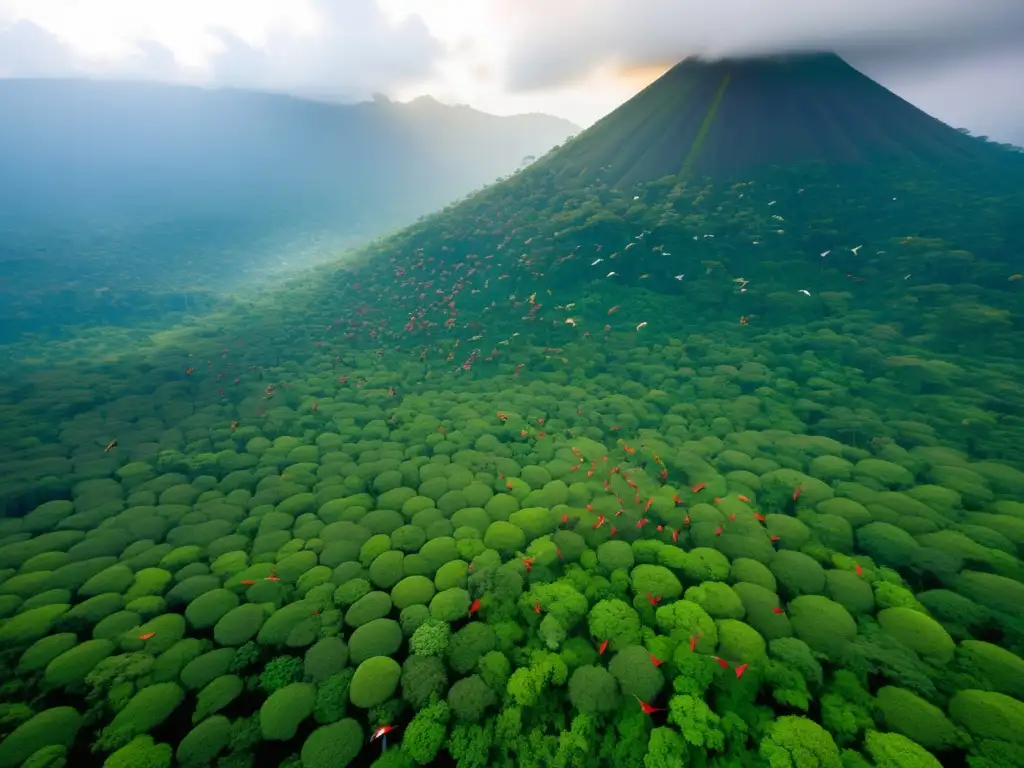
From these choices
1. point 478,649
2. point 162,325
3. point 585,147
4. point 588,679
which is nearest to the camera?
point 588,679

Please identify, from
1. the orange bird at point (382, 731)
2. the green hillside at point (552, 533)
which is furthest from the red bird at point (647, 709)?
the orange bird at point (382, 731)

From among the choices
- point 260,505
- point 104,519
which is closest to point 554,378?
point 260,505

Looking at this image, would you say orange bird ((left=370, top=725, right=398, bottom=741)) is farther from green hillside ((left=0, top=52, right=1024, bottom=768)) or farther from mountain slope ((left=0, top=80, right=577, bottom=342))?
mountain slope ((left=0, top=80, right=577, bottom=342))

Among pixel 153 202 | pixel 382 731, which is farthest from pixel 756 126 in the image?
pixel 153 202

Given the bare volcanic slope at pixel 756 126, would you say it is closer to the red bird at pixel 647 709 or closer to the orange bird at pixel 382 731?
the red bird at pixel 647 709

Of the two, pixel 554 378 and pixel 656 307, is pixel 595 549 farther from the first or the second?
pixel 656 307
